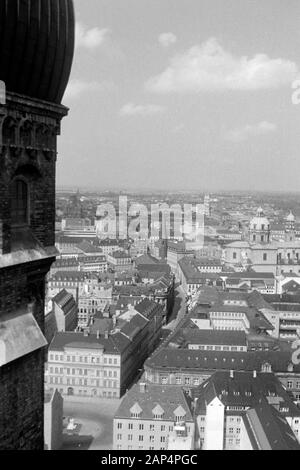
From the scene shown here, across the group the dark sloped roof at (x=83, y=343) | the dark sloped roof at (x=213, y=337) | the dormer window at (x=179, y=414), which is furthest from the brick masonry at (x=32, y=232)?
the dark sloped roof at (x=213, y=337)

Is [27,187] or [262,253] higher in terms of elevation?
[27,187]

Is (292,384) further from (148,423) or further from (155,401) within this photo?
(148,423)

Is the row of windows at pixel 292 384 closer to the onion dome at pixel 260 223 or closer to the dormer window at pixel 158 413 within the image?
the dormer window at pixel 158 413

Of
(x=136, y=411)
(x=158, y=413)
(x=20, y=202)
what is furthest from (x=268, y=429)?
(x=20, y=202)

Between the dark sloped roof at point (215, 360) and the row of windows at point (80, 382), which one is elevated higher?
the dark sloped roof at point (215, 360)

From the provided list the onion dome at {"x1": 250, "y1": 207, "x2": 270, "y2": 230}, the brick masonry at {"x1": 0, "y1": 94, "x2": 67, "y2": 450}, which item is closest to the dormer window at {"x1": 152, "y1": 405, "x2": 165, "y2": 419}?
the brick masonry at {"x1": 0, "y1": 94, "x2": 67, "y2": 450}
